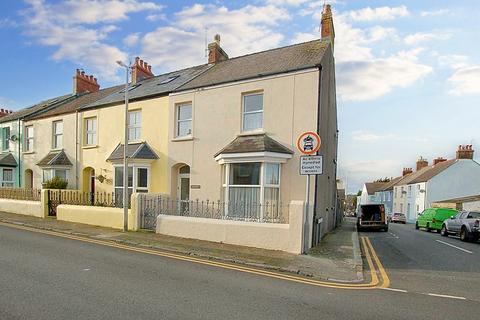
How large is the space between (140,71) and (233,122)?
11166mm

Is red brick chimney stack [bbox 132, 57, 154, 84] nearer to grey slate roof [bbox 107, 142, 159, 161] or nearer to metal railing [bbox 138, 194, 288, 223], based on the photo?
grey slate roof [bbox 107, 142, 159, 161]

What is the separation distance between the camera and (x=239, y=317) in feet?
16.7

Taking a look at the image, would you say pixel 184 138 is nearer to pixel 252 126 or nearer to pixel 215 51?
pixel 252 126

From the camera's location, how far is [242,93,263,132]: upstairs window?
14.7 m

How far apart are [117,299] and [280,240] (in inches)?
236

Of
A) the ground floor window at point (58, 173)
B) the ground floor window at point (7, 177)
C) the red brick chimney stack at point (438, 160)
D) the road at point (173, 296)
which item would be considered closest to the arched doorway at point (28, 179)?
the ground floor window at point (7, 177)

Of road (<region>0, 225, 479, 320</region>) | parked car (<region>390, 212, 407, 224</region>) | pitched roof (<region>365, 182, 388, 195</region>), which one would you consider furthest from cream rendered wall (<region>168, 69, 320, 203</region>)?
pitched roof (<region>365, 182, 388, 195</region>)

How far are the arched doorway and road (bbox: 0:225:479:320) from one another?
18.7 meters

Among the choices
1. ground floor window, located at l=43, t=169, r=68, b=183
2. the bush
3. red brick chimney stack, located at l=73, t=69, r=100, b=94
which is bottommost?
the bush

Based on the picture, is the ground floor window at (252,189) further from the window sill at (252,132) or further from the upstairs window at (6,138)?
the upstairs window at (6,138)

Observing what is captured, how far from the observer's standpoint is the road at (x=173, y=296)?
205 inches

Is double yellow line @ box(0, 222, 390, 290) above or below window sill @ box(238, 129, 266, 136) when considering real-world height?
below

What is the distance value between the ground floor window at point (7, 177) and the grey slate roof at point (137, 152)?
11792mm

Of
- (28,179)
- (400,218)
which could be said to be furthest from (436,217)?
(28,179)
